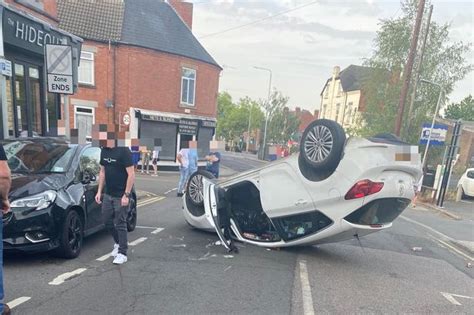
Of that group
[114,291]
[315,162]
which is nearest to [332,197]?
[315,162]

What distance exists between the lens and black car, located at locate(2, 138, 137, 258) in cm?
455

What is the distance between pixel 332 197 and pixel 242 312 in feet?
6.84

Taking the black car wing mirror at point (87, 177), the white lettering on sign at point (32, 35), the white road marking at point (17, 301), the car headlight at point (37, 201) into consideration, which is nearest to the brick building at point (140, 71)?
the white lettering on sign at point (32, 35)

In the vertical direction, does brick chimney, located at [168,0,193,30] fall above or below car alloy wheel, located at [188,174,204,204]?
above

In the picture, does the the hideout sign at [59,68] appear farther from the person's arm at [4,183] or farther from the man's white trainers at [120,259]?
the person's arm at [4,183]

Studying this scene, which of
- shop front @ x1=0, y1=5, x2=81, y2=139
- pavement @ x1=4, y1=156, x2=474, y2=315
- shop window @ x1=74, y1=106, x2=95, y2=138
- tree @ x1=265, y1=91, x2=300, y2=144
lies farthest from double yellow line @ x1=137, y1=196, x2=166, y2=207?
tree @ x1=265, y1=91, x2=300, y2=144

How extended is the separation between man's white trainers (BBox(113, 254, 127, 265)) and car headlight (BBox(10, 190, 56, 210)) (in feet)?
3.60

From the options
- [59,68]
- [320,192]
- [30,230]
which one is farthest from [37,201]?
[59,68]

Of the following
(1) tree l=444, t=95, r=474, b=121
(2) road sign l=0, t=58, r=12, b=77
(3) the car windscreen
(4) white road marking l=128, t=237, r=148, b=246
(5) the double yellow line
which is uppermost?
(1) tree l=444, t=95, r=474, b=121

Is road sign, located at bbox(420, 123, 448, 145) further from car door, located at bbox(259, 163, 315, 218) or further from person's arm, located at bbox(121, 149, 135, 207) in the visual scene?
person's arm, located at bbox(121, 149, 135, 207)

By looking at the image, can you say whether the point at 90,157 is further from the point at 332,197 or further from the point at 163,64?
the point at 163,64

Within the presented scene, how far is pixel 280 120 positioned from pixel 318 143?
3763cm

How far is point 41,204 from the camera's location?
468 cm

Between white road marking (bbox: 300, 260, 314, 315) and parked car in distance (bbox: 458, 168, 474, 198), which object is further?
parked car in distance (bbox: 458, 168, 474, 198)
